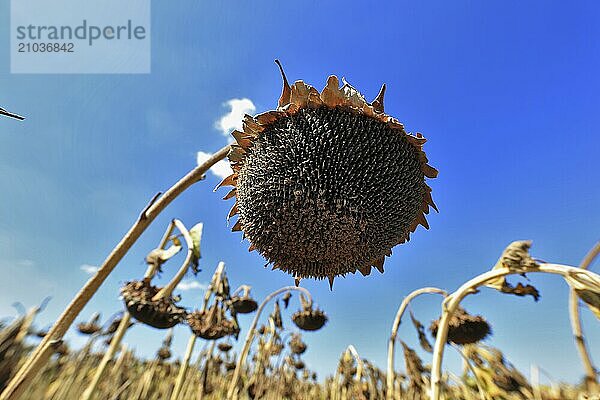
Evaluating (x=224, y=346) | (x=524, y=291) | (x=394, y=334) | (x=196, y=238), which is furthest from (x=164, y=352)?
(x=524, y=291)

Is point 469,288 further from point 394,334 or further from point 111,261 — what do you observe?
point 111,261

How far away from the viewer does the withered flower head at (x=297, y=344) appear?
6852 mm

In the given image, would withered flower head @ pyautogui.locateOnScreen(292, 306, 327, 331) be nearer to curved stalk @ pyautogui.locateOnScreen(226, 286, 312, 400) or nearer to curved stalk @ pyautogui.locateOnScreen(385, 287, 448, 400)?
curved stalk @ pyautogui.locateOnScreen(226, 286, 312, 400)

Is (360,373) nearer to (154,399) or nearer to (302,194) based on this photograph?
(154,399)

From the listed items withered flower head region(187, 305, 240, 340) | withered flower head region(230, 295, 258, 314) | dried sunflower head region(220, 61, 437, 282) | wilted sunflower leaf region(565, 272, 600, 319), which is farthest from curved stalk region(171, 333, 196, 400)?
wilted sunflower leaf region(565, 272, 600, 319)

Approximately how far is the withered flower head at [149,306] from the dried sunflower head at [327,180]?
5.73 feet

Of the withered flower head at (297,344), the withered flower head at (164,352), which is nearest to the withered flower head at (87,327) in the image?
the withered flower head at (164,352)

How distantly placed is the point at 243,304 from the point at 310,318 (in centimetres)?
92

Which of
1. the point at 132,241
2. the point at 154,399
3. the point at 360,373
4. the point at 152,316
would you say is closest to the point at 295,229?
the point at 132,241

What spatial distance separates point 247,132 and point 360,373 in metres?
3.87

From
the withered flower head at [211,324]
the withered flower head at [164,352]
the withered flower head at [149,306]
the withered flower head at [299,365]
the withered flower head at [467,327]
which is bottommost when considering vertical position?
the withered flower head at [299,365]

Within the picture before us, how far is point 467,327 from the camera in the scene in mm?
3521

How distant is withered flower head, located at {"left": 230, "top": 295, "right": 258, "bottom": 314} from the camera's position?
477 centimetres

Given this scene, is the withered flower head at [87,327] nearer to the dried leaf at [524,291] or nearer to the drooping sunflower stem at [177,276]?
the drooping sunflower stem at [177,276]
